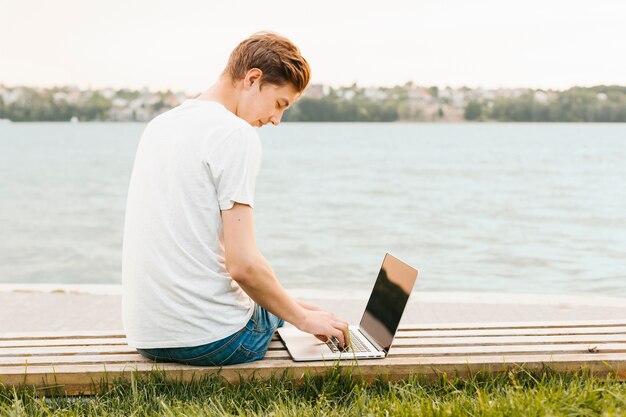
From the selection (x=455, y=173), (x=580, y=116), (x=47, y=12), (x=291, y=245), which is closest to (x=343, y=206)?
(x=291, y=245)

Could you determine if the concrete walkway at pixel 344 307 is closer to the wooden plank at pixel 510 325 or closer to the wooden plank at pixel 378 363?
the wooden plank at pixel 510 325

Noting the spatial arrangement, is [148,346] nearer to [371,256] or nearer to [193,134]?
[193,134]

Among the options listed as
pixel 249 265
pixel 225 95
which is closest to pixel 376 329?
pixel 249 265

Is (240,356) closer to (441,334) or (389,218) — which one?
(441,334)

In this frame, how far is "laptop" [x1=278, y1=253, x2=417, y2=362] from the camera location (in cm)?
374

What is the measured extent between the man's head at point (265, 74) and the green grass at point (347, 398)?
1.19 meters

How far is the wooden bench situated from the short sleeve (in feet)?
2.57

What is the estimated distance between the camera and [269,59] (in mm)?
3551

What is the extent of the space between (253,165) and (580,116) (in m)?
53.1

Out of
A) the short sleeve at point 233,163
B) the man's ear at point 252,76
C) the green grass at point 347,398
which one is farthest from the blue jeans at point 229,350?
the man's ear at point 252,76

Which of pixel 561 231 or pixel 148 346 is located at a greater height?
pixel 148 346

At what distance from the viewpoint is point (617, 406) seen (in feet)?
10.9

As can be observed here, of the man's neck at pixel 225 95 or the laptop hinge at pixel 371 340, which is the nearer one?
the man's neck at pixel 225 95

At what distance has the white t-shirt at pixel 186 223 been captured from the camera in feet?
11.1
